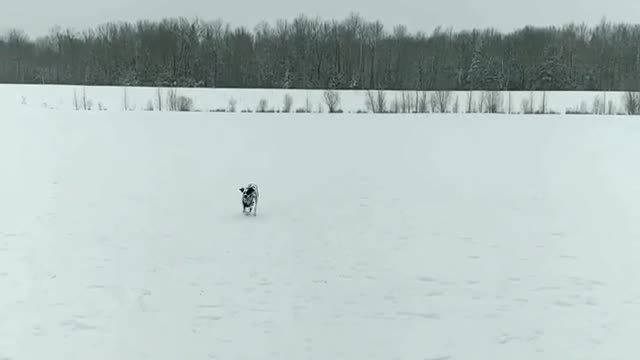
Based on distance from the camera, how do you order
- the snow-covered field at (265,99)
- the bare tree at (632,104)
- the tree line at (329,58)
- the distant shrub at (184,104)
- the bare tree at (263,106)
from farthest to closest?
1. the tree line at (329,58)
2. the bare tree at (263,106)
3. the snow-covered field at (265,99)
4. the distant shrub at (184,104)
5. the bare tree at (632,104)

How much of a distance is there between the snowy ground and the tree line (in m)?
45.0

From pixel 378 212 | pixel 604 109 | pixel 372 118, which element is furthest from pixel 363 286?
pixel 604 109

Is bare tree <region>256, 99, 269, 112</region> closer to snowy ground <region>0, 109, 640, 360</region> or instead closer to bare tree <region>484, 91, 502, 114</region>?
bare tree <region>484, 91, 502, 114</region>

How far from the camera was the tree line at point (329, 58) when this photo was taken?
61.4 m

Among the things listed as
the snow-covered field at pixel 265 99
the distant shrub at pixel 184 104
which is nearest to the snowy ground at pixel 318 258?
the distant shrub at pixel 184 104

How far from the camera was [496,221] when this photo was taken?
398 inches

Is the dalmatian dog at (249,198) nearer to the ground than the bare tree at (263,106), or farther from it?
nearer to the ground

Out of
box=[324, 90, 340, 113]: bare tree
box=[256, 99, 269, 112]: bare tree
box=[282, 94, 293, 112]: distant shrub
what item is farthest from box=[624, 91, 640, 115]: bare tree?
box=[256, 99, 269, 112]: bare tree

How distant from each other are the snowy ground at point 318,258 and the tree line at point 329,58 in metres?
45.0

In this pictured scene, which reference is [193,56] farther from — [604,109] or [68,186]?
[68,186]

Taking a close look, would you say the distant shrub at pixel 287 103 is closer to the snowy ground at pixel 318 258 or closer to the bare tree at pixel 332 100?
the bare tree at pixel 332 100

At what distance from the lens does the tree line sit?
61.4 m

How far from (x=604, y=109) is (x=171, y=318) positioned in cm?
3529

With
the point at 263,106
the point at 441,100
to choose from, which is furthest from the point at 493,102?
the point at 263,106
